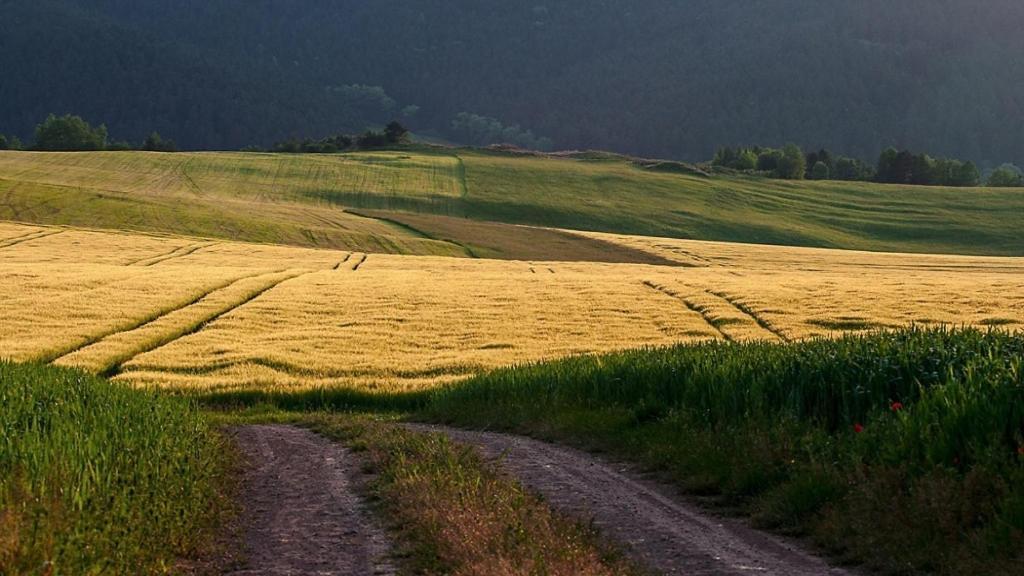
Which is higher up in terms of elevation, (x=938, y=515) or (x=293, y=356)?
(x=938, y=515)

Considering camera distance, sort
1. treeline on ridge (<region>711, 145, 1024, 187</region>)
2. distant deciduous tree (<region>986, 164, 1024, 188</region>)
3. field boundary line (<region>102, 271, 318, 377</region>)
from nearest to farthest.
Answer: field boundary line (<region>102, 271, 318, 377</region>)
treeline on ridge (<region>711, 145, 1024, 187</region>)
distant deciduous tree (<region>986, 164, 1024, 188</region>)

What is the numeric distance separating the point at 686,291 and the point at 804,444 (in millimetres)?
28948

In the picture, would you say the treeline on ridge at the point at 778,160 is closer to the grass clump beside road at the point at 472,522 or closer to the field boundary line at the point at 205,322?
the field boundary line at the point at 205,322

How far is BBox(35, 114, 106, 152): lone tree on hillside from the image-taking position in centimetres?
14900

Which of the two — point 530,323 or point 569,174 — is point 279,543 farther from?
point 569,174

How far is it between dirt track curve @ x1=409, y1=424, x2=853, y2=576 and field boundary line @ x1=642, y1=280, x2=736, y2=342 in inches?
511

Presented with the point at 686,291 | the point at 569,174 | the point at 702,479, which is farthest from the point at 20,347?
the point at 569,174

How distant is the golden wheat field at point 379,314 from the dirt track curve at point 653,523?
8.41m

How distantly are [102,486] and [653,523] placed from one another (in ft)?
15.0

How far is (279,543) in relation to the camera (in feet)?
29.1

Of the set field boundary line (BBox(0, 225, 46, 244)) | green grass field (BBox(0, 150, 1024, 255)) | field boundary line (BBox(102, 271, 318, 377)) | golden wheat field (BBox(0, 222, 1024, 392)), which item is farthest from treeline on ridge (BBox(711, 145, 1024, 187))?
field boundary line (BBox(102, 271, 318, 377))

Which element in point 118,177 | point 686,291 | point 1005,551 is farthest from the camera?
point 118,177

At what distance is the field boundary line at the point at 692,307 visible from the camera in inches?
1134

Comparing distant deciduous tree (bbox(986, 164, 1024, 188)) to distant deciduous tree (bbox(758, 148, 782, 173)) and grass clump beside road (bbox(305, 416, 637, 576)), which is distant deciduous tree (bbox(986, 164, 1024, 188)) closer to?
distant deciduous tree (bbox(758, 148, 782, 173))
